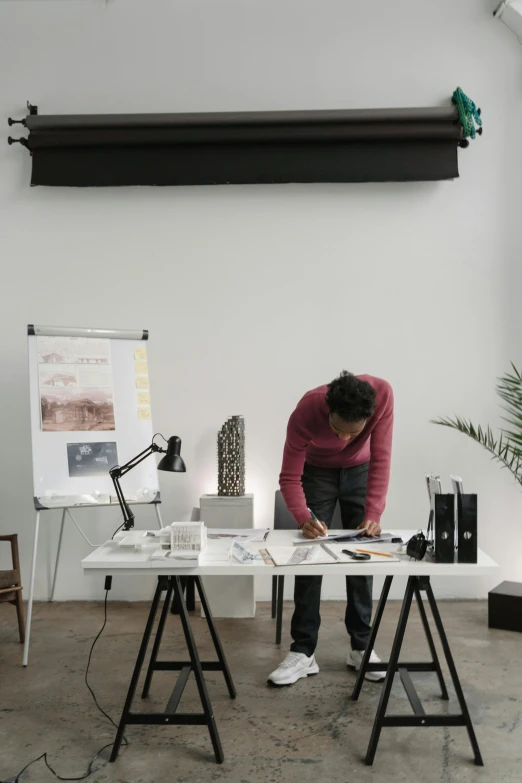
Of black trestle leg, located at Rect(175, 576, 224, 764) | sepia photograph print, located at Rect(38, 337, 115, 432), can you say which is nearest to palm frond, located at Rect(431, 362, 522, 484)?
sepia photograph print, located at Rect(38, 337, 115, 432)

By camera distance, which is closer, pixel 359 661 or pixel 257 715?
pixel 257 715

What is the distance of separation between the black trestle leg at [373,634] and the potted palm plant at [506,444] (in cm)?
137

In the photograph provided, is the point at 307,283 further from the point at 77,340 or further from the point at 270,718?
the point at 270,718

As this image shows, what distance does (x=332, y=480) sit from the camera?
327cm

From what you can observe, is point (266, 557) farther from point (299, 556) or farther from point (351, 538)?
point (351, 538)

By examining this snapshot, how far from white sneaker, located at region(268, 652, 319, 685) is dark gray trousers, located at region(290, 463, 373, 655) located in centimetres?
3

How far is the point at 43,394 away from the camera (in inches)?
153

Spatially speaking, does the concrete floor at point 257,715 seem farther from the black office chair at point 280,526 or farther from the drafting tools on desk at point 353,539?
the drafting tools on desk at point 353,539

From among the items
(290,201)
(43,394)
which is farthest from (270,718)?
(290,201)

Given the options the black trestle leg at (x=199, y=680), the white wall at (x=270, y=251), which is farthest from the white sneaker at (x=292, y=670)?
the white wall at (x=270, y=251)

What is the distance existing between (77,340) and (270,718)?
7.59 feet

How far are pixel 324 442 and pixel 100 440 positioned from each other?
1484 millimetres

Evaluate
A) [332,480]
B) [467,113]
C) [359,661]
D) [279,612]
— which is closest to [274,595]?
[279,612]

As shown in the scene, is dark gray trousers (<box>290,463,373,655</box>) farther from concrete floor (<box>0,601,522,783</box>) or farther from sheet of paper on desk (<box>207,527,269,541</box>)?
sheet of paper on desk (<box>207,527,269,541</box>)
